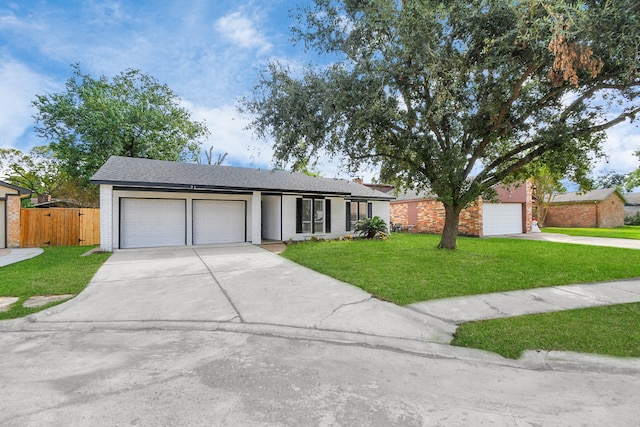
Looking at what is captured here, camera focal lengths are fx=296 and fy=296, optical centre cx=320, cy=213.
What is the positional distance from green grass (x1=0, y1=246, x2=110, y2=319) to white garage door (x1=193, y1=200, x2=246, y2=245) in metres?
4.36

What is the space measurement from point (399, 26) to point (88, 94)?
21542 mm

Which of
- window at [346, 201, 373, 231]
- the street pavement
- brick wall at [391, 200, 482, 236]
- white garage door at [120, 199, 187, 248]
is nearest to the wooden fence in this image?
white garage door at [120, 199, 187, 248]

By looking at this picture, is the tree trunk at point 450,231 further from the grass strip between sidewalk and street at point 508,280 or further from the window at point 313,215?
the window at point 313,215

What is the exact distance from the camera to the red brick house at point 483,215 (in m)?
18.8

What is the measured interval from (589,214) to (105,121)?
41112mm

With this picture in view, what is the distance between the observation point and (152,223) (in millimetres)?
13000

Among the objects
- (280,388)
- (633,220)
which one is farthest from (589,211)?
(280,388)

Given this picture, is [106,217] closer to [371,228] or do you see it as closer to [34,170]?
[371,228]

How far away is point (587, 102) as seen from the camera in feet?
30.3

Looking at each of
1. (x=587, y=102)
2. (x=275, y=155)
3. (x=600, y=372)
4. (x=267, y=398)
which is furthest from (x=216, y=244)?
(x=587, y=102)

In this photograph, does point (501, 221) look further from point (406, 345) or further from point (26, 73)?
point (26, 73)

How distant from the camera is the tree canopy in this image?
6.34m

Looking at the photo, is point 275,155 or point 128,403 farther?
point 275,155

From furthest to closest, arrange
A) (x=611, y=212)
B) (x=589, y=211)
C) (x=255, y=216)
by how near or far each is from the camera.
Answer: (x=611, y=212) → (x=589, y=211) → (x=255, y=216)
